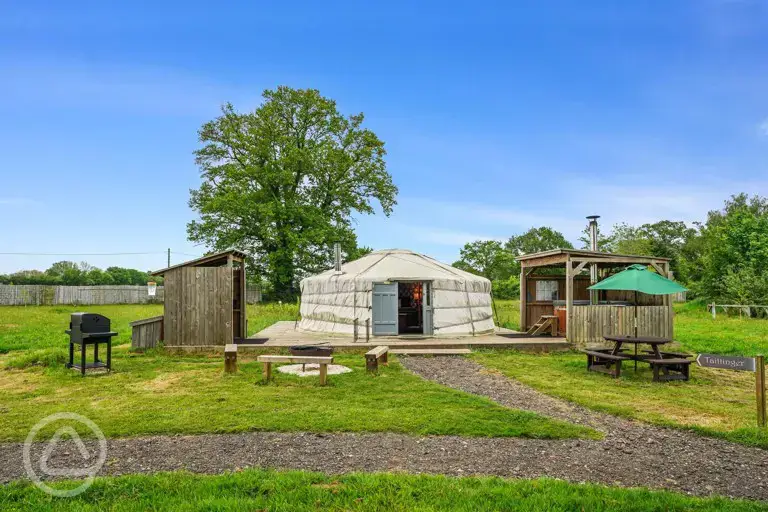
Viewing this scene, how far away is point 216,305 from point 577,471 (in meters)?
8.36

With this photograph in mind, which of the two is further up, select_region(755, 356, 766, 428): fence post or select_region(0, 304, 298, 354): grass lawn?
select_region(755, 356, 766, 428): fence post

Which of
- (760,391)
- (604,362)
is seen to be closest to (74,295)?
(604,362)

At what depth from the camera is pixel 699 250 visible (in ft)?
115

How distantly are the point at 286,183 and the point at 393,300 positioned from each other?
47.8ft

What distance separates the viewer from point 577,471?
3799 mm

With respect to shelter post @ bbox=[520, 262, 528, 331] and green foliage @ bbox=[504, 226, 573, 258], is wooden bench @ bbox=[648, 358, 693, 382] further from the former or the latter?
green foliage @ bbox=[504, 226, 573, 258]

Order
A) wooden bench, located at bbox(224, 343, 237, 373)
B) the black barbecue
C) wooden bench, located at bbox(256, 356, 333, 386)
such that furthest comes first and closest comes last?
wooden bench, located at bbox(224, 343, 237, 373) → the black barbecue → wooden bench, located at bbox(256, 356, 333, 386)

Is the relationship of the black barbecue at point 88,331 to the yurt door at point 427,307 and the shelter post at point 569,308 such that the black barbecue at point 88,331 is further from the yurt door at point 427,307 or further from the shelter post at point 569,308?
the shelter post at point 569,308

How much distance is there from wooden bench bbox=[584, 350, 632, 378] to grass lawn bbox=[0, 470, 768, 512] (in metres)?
4.92

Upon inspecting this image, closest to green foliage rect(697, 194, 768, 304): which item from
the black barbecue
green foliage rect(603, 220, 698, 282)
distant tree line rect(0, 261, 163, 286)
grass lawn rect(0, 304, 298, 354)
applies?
green foliage rect(603, 220, 698, 282)

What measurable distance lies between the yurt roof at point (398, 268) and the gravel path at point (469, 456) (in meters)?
8.04

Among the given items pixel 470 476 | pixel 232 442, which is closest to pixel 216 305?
pixel 232 442

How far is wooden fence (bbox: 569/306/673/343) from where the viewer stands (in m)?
11.2

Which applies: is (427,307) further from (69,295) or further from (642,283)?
(69,295)
